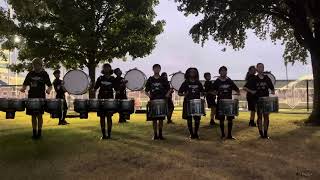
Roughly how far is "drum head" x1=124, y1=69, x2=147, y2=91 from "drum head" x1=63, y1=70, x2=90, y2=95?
5.50 feet

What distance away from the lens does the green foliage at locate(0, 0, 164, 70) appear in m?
29.6

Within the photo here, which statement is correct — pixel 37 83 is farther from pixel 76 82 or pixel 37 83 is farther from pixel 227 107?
pixel 227 107

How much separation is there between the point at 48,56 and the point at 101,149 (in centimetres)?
1892

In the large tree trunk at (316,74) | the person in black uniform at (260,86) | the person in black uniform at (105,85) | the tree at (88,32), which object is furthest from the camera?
the tree at (88,32)

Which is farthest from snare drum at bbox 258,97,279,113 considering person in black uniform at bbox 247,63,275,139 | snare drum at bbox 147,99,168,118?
snare drum at bbox 147,99,168,118

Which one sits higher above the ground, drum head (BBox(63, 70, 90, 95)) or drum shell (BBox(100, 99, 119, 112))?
drum head (BBox(63, 70, 90, 95))

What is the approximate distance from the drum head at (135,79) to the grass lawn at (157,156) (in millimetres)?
1401

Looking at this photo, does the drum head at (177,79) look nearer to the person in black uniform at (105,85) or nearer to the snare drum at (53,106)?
the person in black uniform at (105,85)

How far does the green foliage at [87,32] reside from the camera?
2959cm

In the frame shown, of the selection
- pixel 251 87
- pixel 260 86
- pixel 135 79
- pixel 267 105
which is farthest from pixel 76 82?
pixel 267 105

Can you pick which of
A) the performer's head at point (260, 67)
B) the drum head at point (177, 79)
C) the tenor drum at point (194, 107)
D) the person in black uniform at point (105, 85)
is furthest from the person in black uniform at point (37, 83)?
the drum head at point (177, 79)

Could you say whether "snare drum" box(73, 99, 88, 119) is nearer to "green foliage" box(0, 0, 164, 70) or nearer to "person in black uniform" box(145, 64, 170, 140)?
"person in black uniform" box(145, 64, 170, 140)

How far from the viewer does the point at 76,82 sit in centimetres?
1454

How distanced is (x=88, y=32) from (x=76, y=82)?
50.7 ft
